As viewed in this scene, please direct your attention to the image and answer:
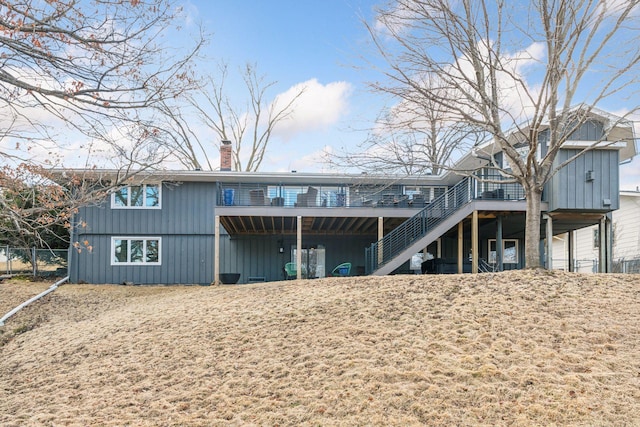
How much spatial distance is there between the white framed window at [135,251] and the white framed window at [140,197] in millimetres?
1219

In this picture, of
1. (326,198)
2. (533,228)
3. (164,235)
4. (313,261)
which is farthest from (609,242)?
(164,235)

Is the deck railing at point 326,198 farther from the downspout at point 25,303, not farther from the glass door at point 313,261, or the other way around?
the downspout at point 25,303

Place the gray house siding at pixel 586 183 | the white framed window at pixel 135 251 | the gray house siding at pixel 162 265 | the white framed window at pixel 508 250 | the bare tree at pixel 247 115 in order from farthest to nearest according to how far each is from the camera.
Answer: the bare tree at pixel 247 115, the white framed window at pixel 508 250, the white framed window at pixel 135 251, the gray house siding at pixel 162 265, the gray house siding at pixel 586 183

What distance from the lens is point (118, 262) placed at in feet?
56.1

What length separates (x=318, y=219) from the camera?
52.9ft

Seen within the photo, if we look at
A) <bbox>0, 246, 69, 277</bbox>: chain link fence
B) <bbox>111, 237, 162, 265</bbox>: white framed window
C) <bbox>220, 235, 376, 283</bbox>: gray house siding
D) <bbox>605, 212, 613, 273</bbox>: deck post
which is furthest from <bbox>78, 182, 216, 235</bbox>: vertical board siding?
<bbox>605, 212, 613, 273</bbox>: deck post

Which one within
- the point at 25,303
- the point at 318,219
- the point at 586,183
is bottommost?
the point at 25,303

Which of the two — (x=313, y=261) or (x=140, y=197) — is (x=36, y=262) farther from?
(x=313, y=261)

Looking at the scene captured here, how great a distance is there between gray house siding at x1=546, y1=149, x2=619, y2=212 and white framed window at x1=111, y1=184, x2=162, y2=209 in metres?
13.4

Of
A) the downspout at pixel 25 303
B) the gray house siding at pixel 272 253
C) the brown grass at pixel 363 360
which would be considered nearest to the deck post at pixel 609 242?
the brown grass at pixel 363 360

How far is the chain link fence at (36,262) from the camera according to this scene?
18.2 metres

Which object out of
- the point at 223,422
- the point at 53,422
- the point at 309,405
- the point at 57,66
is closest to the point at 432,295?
the point at 309,405

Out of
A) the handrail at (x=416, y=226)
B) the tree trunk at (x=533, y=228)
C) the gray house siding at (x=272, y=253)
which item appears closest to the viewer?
the tree trunk at (x=533, y=228)

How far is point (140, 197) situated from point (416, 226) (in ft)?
33.3
